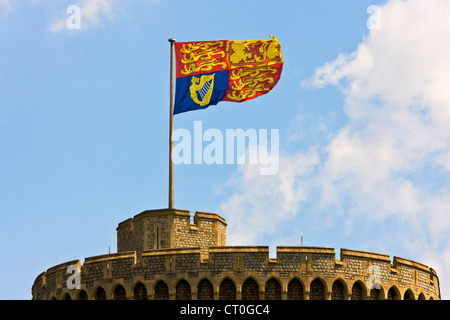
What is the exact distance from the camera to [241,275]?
55812 mm

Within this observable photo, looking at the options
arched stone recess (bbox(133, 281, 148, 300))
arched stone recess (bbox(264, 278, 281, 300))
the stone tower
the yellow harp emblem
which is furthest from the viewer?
the yellow harp emblem

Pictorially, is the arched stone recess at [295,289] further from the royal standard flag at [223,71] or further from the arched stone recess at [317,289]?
the royal standard flag at [223,71]

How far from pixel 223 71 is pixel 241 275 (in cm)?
1367

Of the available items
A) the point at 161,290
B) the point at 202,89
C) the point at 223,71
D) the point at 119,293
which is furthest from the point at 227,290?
the point at 223,71

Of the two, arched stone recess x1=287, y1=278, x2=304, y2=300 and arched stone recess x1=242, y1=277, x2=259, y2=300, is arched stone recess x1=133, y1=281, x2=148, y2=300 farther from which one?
arched stone recess x1=287, y1=278, x2=304, y2=300

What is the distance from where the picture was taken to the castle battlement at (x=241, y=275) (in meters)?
55.9

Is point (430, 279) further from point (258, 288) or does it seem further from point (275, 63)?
point (275, 63)

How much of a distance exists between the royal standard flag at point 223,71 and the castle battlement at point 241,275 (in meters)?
9.08

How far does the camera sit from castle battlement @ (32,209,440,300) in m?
55.9

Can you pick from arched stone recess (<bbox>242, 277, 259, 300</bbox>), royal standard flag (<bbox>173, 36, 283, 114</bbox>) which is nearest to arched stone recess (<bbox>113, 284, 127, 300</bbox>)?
arched stone recess (<bbox>242, 277, 259, 300</bbox>)

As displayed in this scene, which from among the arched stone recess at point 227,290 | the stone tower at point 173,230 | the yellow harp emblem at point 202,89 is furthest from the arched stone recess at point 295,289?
the yellow harp emblem at point 202,89

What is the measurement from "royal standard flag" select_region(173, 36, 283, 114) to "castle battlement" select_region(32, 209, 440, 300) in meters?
9.08

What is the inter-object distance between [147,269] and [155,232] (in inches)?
158
